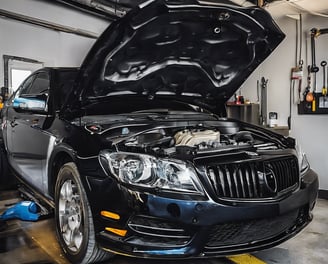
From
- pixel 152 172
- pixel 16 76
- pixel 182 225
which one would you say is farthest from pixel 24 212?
pixel 16 76

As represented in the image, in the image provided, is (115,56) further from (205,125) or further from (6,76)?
(6,76)

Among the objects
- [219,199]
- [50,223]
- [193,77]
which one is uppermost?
[193,77]

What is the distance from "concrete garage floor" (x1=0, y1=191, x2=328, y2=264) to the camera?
201 centimetres

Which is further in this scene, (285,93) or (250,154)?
(285,93)

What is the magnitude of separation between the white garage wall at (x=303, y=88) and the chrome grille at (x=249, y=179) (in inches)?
97.2

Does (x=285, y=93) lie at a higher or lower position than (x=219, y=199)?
higher

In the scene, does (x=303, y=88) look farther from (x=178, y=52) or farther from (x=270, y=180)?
(x=270, y=180)

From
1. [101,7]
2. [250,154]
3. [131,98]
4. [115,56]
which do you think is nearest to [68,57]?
[101,7]

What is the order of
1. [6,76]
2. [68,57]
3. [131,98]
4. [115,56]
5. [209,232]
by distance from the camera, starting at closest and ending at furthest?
[209,232] < [115,56] < [131,98] < [6,76] < [68,57]

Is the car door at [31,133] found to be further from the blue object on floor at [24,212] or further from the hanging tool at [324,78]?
the hanging tool at [324,78]

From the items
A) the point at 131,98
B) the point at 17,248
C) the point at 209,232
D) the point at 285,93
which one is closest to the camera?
the point at 209,232

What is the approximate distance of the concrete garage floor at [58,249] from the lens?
2.01 metres

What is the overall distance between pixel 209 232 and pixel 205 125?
3.52ft

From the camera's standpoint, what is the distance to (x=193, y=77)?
8.98 feet
